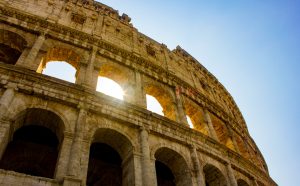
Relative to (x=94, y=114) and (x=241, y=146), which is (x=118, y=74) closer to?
(x=94, y=114)

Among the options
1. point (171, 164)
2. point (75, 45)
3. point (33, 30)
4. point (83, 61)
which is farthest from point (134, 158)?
point (33, 30)

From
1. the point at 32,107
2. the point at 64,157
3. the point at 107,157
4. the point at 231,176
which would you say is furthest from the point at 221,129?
the point at 32,107

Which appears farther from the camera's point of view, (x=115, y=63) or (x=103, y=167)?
(x=115, y=63)

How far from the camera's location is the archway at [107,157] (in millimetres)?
9297

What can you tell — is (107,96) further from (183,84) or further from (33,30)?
(183,84)

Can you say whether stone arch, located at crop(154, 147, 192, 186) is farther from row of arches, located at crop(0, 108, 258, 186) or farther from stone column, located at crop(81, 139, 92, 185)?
stone column, located at crop(81, 139, 92, 185)

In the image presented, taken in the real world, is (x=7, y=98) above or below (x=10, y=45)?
below

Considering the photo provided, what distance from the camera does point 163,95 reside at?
1342 centimetres

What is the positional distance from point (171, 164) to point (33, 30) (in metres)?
7.80

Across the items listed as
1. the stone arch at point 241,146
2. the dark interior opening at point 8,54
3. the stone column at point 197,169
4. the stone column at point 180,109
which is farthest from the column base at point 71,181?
the stone arch at point 241,146

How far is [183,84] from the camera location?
14625 millimetres

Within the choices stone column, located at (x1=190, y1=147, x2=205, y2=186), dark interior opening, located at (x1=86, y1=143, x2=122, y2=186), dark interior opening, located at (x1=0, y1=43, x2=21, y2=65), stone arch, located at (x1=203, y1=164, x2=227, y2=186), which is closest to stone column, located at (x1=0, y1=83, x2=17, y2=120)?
dark interior opening, located at (x1=86, y1=143, x2=122, y2=186)

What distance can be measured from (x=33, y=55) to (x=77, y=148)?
4.46 meters

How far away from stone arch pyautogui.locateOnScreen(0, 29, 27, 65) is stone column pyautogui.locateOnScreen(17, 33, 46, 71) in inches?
18.0
